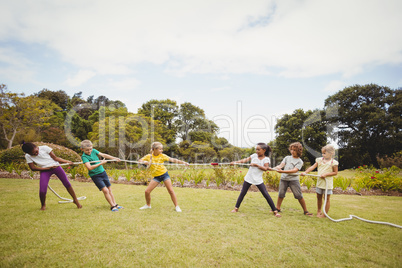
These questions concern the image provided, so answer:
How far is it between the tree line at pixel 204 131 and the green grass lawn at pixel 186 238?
15.0 m

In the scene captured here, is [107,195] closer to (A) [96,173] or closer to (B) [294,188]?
(A) [96,173]

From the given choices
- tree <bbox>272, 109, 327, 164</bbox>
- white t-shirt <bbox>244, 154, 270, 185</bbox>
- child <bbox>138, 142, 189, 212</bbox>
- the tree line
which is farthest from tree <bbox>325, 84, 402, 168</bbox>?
child <bbox>138, 142, 189, 212</bbox>

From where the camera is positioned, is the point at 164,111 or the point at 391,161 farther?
the point at 164,111

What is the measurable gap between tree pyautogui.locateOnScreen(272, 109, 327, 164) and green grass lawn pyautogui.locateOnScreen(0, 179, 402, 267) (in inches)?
843

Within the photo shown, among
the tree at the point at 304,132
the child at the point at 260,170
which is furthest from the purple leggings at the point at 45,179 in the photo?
the tree at the point at 304,132

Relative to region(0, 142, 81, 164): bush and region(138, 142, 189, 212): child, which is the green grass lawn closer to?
region(138, 142, 189, 212): child

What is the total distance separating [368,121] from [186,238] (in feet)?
91.8

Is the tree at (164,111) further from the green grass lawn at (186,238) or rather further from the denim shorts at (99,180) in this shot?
the green grass lawn at (186,238)

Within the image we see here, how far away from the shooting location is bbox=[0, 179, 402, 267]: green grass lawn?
274 centimetres

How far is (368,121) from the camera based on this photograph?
2317 cm

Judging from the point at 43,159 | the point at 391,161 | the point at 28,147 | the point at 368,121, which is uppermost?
the point at 368,121

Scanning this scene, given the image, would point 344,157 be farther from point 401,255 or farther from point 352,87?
point 401,255

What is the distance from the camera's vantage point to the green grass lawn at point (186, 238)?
8.98 feet

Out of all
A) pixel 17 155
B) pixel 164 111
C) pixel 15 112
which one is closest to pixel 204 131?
pixel 164 111
